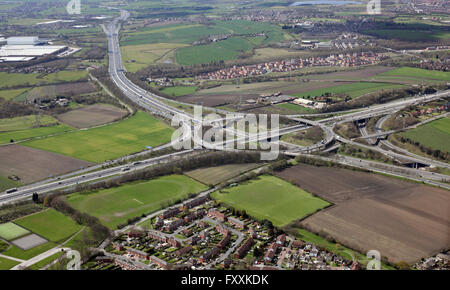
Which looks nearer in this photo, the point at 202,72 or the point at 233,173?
the point at 233,173

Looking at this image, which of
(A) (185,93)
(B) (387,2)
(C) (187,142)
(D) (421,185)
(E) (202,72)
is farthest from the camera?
(B) (387,2)

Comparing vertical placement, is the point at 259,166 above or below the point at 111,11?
below

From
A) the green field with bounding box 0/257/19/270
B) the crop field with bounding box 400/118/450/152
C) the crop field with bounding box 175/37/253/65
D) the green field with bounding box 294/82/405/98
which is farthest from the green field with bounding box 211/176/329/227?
the crop field with bounding box 175/37/253/65

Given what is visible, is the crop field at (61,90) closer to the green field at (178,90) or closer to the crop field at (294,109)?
the green field at (178,90)

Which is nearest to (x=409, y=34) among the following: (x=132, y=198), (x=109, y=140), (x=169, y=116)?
(x=169, y=116)
